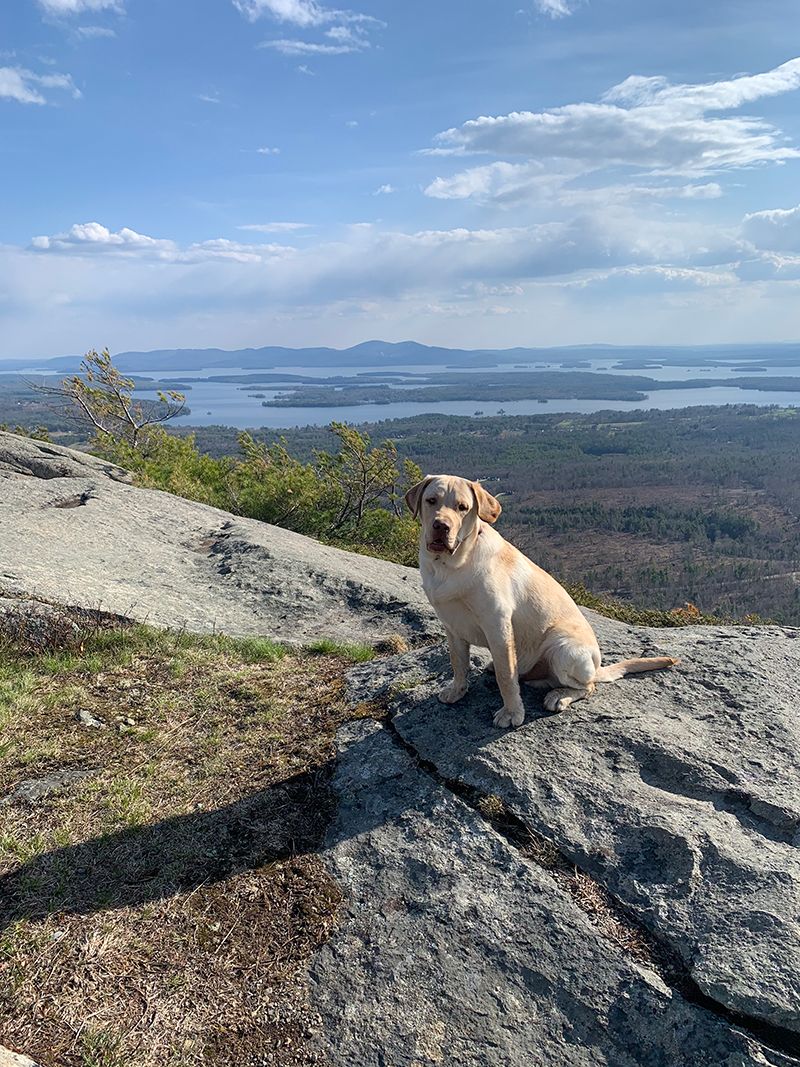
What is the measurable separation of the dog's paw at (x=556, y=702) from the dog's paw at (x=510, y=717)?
0.86 feet

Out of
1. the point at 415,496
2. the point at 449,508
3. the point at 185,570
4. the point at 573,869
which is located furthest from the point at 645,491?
the point at 573,869

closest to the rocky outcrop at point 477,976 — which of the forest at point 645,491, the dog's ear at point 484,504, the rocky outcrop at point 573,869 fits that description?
the rocky outcrop at point 573,869

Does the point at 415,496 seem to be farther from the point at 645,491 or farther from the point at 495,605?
the point at 645,491

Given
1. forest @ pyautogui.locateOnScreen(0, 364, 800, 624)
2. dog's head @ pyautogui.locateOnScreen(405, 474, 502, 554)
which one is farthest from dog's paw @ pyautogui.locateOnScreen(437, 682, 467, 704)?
forest @ pyautogui.locateOnScreen(0, 364, 800, 624)

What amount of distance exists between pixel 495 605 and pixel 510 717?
0.84 m

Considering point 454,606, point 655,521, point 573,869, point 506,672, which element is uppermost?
point 454,606

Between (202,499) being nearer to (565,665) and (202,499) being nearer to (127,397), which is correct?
(127,397)

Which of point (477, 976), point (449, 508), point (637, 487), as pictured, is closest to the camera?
point (477, 976)

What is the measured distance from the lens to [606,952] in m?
3.01

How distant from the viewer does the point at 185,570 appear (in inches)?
355

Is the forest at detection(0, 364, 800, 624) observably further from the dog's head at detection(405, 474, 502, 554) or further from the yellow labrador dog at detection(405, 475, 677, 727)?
the dog's head at detection(405, 474, 502, 554)

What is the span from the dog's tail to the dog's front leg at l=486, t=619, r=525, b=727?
102cm

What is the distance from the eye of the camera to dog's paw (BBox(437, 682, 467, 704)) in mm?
5004

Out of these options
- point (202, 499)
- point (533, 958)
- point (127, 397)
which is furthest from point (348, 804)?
point (127, 397)
